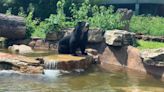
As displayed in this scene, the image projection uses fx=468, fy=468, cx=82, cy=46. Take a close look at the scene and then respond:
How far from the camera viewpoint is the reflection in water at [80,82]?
11453 millimetres

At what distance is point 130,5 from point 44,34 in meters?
11.5

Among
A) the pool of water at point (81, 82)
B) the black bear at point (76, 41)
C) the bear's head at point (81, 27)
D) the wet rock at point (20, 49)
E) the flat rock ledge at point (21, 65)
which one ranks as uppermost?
the bear's head at point (81, 27)

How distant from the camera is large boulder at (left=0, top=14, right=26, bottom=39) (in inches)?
709

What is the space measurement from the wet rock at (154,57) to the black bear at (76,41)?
2.44m

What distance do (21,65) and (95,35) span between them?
413cm

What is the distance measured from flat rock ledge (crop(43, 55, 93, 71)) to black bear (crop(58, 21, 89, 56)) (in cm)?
89

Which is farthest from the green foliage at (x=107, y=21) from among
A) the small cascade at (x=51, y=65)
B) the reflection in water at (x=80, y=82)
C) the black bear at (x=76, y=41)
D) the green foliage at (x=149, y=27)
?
the small cascade at (x=51, y=65)

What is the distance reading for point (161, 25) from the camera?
61.8ft

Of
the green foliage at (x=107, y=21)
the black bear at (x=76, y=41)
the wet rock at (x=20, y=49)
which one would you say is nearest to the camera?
the black bear at (x=76, y=41)

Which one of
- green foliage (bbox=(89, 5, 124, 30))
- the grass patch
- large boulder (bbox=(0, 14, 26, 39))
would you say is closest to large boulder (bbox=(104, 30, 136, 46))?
the grass patch

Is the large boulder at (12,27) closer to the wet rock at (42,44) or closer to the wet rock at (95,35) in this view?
the wet rock at (42,44)

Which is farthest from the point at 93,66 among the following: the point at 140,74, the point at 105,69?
the point at 140,74

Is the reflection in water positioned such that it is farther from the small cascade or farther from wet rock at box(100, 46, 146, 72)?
wet rock at box(100, 46, 146, 72)

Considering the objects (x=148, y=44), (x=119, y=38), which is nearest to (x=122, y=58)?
(x=119, y=38)
